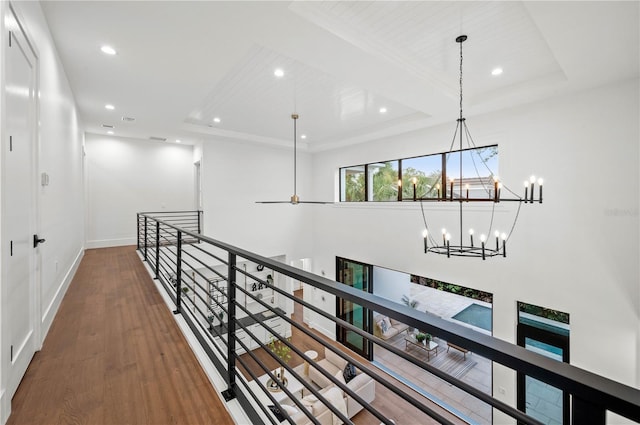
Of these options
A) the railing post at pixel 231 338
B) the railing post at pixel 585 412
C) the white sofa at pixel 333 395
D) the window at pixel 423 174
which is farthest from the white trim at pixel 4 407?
the window at pixel 423 174

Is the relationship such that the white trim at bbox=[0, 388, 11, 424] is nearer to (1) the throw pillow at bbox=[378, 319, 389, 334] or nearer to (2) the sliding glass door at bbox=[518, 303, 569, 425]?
(2) the sliding glass door at bbox=[518, 303, 569, 425]

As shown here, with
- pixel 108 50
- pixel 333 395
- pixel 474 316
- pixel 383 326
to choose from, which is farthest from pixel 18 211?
pixel 474 316

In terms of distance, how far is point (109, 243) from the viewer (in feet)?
22.9

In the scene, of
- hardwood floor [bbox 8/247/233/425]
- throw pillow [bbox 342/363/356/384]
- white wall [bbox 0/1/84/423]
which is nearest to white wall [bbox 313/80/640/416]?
throw pillow [bbox 342/363/356/384]

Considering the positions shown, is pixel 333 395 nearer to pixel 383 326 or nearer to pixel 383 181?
pixel 383 326

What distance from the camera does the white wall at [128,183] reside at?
6828 mm

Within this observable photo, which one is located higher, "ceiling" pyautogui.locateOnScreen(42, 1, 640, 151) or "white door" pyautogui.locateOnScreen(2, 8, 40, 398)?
"ceiling" pyautogui.locateOnScreen(42, 1, 640, 151)

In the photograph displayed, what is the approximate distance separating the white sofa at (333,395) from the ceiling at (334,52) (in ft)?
12.3

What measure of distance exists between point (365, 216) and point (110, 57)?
18.3ft

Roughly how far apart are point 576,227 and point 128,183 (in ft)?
30.2

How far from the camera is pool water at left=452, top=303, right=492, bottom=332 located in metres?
6.32

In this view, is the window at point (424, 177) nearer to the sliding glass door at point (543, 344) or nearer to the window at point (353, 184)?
the window at point (353, 184)

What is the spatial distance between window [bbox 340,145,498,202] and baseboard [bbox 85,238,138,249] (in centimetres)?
579

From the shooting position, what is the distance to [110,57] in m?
3.11
